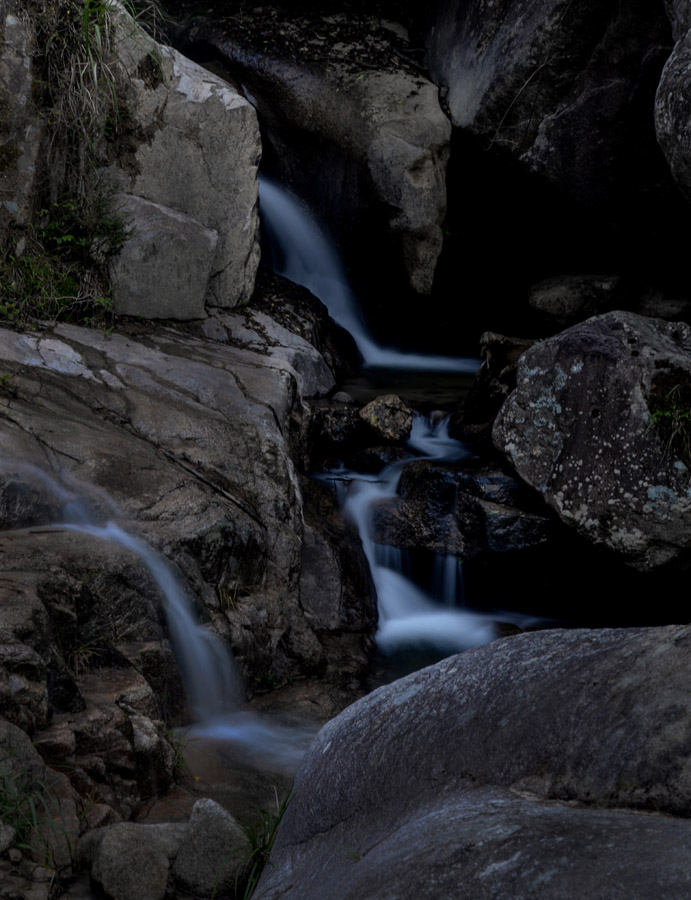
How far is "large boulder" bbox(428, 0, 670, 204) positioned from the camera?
6176 millimetres

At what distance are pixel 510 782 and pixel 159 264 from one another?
15.9 feet

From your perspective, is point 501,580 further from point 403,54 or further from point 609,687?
point 403,54

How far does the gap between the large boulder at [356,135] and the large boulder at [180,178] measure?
1606mm

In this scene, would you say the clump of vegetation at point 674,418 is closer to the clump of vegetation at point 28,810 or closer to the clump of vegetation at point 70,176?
the clump of vegetation at point 70,176

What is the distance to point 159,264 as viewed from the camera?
557 cm

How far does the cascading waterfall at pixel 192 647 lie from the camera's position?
3.35 m

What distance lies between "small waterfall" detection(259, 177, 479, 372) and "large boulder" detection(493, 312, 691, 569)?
2929mm

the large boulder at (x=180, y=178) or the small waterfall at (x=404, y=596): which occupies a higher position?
the large boulder at (x=180, y=178)

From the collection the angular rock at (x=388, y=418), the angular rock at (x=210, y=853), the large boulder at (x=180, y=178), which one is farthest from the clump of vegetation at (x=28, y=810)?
the angular rock at (x=388, y=418)

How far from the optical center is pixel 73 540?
319cm

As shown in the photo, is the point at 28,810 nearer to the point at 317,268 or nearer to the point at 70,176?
the point at 70,176

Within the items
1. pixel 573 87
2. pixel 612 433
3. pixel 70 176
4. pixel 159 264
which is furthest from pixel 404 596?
pixel 573 87

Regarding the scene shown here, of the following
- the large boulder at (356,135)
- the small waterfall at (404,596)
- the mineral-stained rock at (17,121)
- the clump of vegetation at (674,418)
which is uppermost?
the large boulder at (356,135)

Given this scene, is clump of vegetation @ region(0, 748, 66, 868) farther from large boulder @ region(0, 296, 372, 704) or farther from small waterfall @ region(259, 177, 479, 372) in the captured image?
small waterfall @ region(259, 177, 479, 372)
